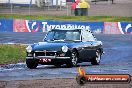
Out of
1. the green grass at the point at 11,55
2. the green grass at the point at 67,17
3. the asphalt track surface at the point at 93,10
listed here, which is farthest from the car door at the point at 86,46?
the asphalt track surface at the point at 93,10

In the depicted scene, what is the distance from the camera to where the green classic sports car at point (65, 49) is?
1833 centimetres

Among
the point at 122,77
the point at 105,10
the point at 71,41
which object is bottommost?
the point at 105,10

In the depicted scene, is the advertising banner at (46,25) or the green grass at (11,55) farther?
the advertising banner at (46,25)

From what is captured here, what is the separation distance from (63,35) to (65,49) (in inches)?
60.7

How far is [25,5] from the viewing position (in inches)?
2509

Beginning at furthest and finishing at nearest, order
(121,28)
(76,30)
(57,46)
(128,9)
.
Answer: (128,9), (121,28), (76,30), (57,46)

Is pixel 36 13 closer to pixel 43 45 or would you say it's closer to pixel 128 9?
pixel 128 9

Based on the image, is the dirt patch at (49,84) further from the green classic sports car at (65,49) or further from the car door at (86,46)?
the car door at (86,46)

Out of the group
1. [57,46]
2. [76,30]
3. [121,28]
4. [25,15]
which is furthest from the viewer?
[25,15]

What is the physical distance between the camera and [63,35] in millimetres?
19859

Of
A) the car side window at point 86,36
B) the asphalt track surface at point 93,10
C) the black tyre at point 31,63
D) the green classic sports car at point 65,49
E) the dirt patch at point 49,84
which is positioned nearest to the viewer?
the dirt patch at point 49,84

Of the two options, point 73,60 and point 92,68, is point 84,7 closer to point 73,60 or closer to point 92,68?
point 73,60

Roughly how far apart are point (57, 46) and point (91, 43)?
8.06 ft

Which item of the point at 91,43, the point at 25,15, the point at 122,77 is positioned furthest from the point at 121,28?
the point at 122,77
